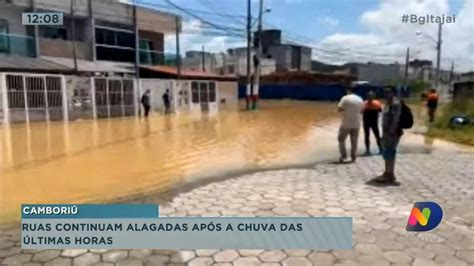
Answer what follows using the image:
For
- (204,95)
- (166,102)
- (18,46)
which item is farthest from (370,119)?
(204,95)

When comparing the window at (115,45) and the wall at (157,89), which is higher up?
the window at (115,45)

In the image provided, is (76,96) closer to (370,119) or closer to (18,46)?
(18,46)

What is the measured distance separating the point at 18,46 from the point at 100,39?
481 cm

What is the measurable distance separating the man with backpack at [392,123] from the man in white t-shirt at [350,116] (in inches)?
59.6

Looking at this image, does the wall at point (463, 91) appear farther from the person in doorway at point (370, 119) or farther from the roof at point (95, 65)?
the roof at point (95, 65)

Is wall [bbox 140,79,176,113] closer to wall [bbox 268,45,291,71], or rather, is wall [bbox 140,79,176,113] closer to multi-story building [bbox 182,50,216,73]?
wall [bbox 268,45,291,71]

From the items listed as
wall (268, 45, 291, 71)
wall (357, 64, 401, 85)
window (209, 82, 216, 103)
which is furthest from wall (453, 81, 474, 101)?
window (209, 82, 216, 103)

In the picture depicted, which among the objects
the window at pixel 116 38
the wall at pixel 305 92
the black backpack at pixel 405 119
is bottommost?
the black backpack at pixel 405 119

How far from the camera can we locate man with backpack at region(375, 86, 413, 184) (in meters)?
4.91

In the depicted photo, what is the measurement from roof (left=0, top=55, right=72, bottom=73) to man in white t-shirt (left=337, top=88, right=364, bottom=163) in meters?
11.2

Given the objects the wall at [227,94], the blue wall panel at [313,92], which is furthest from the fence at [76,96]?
the blue wall panel at [313,92]

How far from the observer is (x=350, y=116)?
22.0 feet

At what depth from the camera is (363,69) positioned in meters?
6.20

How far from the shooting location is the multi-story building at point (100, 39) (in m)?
12.9
